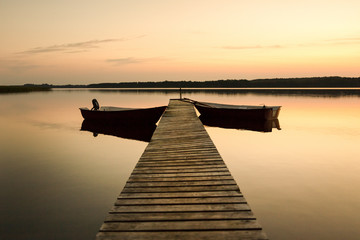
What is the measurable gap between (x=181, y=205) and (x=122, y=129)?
15092 mm

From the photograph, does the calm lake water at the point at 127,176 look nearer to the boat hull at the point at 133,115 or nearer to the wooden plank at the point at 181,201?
the wooden plank at the point at 181,201

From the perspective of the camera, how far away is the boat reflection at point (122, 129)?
55.5 feet

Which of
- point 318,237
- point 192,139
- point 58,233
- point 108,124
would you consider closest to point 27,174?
point 58,233

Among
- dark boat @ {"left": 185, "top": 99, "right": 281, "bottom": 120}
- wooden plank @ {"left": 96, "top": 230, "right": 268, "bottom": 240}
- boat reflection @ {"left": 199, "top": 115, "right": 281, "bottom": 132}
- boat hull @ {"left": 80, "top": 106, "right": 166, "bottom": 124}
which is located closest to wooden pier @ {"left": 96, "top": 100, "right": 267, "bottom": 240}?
wooden plank @ {"left": 96, "top": 230, "right": 268, "bottom": 240}

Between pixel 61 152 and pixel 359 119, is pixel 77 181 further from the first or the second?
pixel 359 119

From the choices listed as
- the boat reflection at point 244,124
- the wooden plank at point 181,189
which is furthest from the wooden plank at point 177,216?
the boat reflection at point 244,124

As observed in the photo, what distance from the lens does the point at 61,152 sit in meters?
13.1

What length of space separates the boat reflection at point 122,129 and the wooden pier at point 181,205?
379 inches

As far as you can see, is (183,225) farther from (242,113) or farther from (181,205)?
(242,113)

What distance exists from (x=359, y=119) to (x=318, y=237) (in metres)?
23.3

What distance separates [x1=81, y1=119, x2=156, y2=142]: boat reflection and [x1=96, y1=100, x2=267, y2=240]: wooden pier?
9.62 m

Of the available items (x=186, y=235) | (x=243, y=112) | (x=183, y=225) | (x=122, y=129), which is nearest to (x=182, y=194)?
(x=183, y=225)

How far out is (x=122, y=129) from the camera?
18.9 m

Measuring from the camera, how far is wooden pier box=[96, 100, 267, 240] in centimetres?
353
